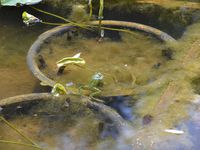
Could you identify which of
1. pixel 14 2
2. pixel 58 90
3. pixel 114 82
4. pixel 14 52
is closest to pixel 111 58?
pixel 114 82

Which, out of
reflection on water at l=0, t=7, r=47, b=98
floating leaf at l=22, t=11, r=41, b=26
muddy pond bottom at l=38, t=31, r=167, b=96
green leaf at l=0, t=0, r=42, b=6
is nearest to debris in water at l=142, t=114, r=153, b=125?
muddy pond bottom at l=38, t=31, r=167, b=96

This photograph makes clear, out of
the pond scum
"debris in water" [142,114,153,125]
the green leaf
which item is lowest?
"debris in water" [142,114,153,125]

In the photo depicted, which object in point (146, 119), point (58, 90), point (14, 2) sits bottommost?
point (146, 119)

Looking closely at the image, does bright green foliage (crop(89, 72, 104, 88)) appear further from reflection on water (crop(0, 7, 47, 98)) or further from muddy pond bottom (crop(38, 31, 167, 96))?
reflection on water (crop(0, 7, 47, 98))

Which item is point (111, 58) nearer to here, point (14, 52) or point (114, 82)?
point (114, 82)

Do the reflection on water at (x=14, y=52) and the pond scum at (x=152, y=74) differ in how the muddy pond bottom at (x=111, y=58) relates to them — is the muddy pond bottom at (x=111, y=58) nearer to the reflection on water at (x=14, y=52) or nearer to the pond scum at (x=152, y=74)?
the pond scum at (x=152, y=74)

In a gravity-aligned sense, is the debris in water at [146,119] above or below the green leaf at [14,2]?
below

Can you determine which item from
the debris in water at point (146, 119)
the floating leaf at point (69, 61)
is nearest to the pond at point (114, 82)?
the debris in water at point (146, 119)
